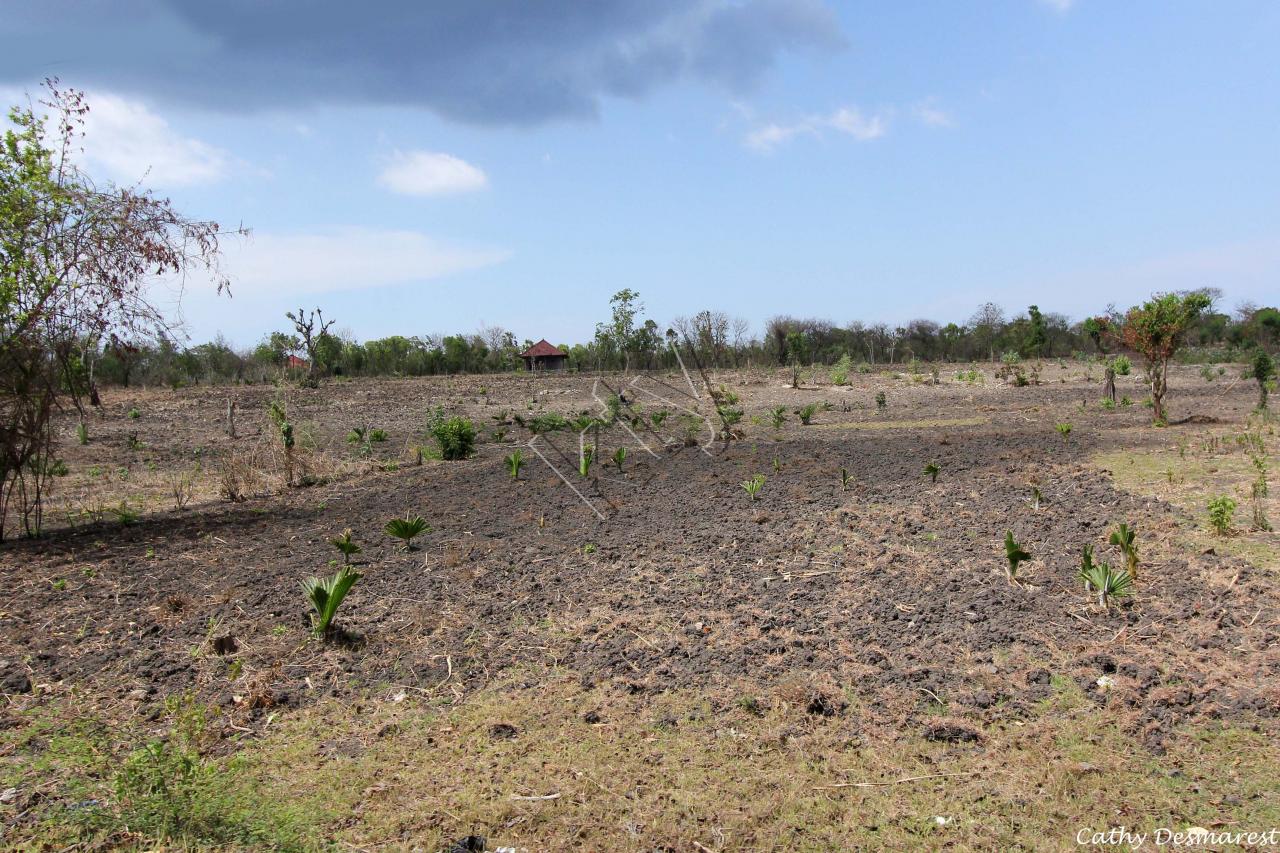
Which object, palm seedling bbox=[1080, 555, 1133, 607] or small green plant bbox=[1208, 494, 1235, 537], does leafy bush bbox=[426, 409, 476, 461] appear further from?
small green plant bbox=[1208, 494, 1235, 537]

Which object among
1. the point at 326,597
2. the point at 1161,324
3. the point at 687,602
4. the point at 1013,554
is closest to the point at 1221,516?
the point at 1013,554

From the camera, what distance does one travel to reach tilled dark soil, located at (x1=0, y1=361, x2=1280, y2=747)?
3.94 meters

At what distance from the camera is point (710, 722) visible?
11.8 ft

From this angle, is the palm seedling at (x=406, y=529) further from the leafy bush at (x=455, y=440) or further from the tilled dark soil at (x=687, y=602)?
the leafy bush at (x=455, y=440)

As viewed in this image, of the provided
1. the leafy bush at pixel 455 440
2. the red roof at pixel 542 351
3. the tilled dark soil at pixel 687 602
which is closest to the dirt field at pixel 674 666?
the tilled dark soil at pixel 687 602

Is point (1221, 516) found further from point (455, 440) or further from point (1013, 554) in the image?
point (455, 440)

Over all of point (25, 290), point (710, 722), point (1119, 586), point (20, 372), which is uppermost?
point (25, 290)

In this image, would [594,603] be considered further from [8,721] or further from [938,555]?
[8,721]

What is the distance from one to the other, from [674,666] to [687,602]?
933 millimetres

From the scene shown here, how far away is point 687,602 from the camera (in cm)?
512

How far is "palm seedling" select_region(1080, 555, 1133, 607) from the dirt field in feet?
0.37

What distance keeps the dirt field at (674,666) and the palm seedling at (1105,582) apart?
0.11 meters

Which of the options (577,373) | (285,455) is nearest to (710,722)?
(285,455)

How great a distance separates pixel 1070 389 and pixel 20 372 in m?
23.5
